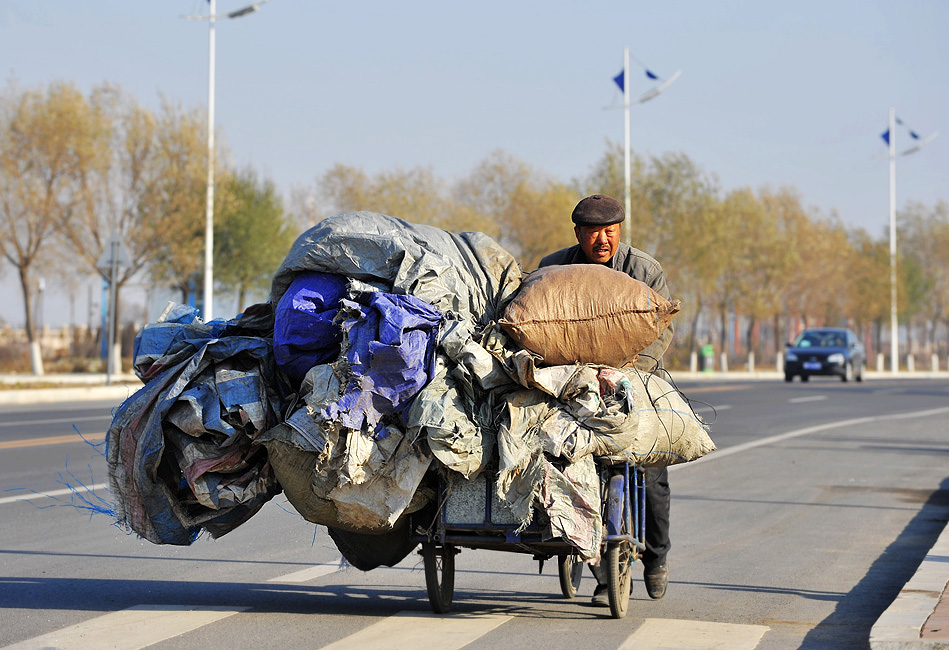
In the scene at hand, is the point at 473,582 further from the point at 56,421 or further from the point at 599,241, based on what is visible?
the point at 56,421

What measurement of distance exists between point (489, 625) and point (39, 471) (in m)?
7.38

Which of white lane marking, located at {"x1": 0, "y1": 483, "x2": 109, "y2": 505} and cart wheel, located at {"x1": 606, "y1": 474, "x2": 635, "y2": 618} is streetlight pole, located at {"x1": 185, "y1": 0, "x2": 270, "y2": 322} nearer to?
white lane marking, located at {"x1": 0, "y1": 483, "x2": 109, "y2": 505}

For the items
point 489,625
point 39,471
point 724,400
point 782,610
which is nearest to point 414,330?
point 489,625

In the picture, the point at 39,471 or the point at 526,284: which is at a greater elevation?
Result: the point at 526,284

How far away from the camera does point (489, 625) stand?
577 centimetres

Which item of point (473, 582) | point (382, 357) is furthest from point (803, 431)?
point (382, 357)

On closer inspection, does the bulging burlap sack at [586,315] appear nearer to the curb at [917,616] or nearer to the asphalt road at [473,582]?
the asphalt road at [473,582]

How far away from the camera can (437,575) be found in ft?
19.6

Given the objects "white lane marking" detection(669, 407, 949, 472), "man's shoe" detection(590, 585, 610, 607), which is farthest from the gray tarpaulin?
"white lane marking" detection(669, 407, 949, 472)

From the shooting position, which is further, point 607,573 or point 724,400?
point 724,400

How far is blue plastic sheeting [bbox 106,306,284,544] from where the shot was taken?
5379 millimetres

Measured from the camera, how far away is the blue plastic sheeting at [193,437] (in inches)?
212

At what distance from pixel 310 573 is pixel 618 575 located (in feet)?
7.04

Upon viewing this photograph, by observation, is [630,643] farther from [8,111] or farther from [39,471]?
[8,111]
